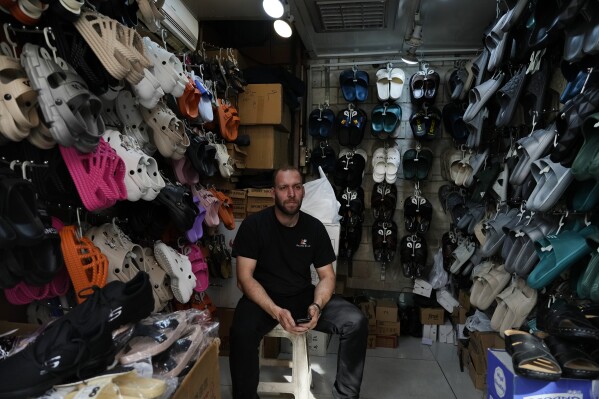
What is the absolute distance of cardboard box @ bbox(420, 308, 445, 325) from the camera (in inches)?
129

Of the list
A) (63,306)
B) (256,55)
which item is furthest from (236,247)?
(256,55)

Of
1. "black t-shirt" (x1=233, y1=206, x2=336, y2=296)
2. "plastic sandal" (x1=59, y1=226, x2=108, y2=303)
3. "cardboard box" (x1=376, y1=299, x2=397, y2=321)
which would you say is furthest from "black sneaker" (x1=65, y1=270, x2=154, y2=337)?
"cardboard box" (x1=376, y1=299, x2=397, y2=321)

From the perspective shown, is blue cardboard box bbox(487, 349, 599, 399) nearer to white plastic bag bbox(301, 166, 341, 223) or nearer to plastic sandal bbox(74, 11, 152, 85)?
plastic sandal bbox(74, 11, 152, 85)

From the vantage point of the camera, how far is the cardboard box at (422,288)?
3.50m

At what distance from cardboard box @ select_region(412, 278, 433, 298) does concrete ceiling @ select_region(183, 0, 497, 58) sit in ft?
7.37

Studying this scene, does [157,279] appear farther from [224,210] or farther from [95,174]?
[224,210]

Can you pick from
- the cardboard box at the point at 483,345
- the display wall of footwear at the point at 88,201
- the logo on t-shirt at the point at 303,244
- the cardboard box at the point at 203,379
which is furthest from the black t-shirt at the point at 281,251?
the cardboard box at the point at 483,345

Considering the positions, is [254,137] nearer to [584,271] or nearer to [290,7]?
[290,7]

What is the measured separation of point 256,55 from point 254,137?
960 mm

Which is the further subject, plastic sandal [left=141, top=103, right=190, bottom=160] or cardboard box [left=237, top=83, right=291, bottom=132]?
cardboard box [left=237, top=83, right=291, bottom=132]

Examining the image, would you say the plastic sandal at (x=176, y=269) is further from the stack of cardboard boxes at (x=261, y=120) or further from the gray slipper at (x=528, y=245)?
the gray slipper at (x=528, y=245)

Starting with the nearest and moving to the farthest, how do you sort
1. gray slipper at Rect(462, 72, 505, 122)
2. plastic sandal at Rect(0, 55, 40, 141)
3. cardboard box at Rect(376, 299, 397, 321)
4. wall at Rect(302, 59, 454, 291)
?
plastic sandal at Rect(0, 55, 40, 141) → gray slipper at Rect(462, 72, 505, 122) → cardboard box at Rect(376, 299, 397, 321) → wall at Rect(302, 59, 454, 291)

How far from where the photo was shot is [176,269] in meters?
1.87

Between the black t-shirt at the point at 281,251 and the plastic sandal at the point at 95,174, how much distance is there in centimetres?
80
